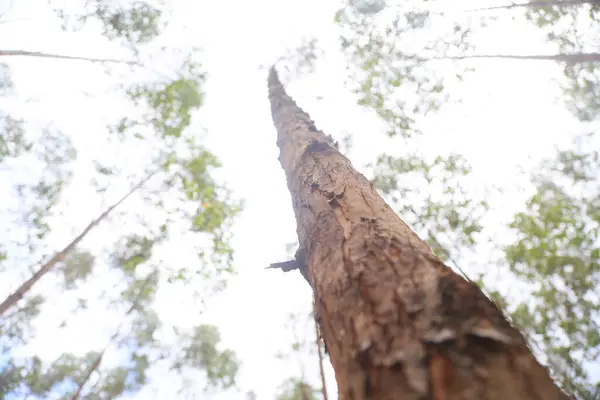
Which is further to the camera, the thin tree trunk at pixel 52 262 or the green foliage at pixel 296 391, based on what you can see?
the green foliage at pixel 296 391

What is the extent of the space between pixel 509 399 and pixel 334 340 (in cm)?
49

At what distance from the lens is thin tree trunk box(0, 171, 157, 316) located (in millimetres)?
6738

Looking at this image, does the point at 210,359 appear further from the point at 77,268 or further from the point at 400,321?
the point at 400,321

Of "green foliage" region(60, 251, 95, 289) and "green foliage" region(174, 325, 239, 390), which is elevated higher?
"green foliage" region(60, 251, 95, 289)

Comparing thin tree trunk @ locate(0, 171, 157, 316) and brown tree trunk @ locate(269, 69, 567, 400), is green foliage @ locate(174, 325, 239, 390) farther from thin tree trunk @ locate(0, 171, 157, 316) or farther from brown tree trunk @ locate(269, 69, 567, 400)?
brown tree trunk @ locate(269, 69, 567, 400)

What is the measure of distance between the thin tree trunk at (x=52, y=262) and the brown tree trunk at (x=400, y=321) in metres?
7.93

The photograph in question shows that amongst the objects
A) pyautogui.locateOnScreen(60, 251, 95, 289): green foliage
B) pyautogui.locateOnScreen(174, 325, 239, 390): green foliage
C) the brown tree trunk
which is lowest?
the brown tree trunk

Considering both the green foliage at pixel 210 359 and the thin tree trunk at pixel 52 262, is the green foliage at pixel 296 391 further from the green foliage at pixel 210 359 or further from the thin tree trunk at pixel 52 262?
the thin tree trunk at pixel 52 262

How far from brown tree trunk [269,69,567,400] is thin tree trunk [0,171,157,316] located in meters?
7.93

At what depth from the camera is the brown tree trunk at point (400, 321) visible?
0.69 m

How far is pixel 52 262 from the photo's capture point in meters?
7.89

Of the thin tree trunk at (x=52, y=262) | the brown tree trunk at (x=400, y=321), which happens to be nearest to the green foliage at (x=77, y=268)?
the thin tree trunk at (x=52, y=262)

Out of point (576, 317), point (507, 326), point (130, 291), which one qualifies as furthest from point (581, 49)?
point (130, 291)

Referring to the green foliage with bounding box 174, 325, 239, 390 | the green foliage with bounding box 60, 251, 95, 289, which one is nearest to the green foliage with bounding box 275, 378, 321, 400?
the green foliage with bounding box 174, 325, 239, 390
